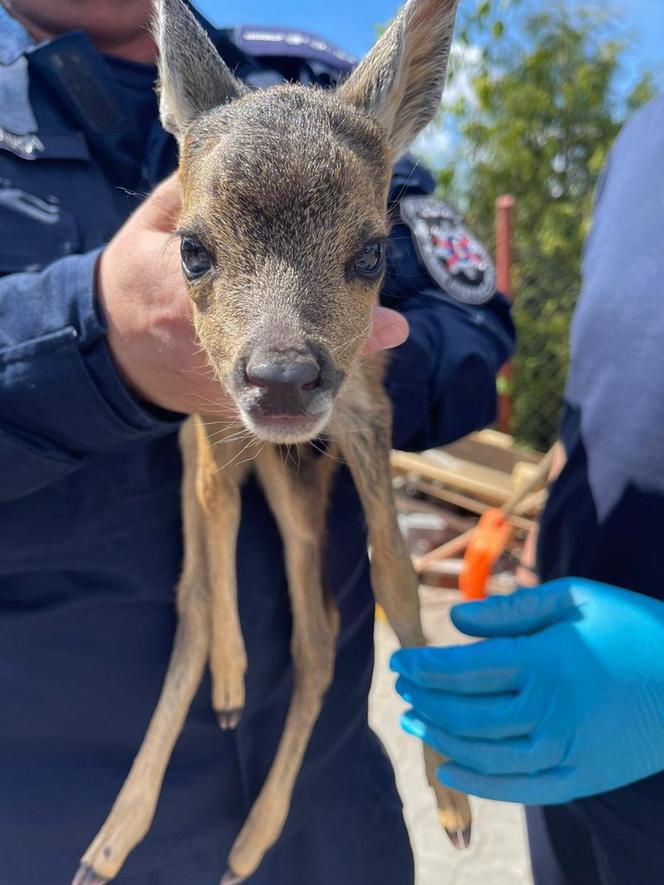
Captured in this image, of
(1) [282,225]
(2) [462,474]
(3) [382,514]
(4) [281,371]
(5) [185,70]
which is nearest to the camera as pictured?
(4) [281,371]

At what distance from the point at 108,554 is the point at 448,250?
1.11 metres

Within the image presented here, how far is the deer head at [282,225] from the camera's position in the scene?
3.54ft

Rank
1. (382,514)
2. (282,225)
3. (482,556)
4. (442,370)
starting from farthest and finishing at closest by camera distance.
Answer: (482,556)
(442,370)
(382,514)
(282,225)

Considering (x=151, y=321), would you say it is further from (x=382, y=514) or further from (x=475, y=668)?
(x=475, y=668)

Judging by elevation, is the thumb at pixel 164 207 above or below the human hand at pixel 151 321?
above

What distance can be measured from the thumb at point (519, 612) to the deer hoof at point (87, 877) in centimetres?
87

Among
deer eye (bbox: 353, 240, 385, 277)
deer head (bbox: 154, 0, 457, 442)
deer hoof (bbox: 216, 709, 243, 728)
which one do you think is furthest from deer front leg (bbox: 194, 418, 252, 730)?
deer eye (bbox: 353, 240, 385, 277)

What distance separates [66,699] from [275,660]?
0.46 m

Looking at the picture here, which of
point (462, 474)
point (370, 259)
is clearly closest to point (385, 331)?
point (370, 259)

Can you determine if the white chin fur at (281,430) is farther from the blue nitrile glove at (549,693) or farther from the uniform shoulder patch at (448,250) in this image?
the uniform shoulder patch at (448,250)

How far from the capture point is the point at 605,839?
164 centimetres

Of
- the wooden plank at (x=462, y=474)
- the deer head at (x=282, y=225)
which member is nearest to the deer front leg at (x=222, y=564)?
the deer head at (x=282, y=225)

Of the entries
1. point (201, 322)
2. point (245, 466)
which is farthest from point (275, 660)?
point (201, 322)

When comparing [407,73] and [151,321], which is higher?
[407,73]
